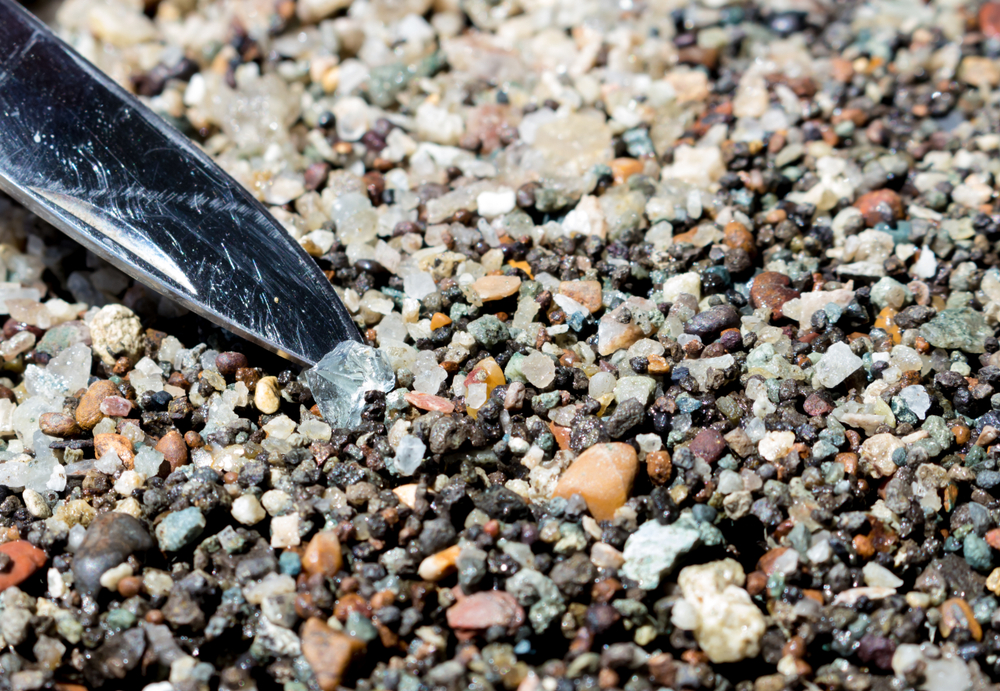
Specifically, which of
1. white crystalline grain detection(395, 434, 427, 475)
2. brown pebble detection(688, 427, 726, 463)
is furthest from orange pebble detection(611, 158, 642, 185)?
white crystalline grain detection(395, 434, 427, 475)

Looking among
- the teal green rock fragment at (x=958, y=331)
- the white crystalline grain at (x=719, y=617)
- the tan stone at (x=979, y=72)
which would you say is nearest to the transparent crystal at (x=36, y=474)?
the white crystalline grain at (x=719, y=617)

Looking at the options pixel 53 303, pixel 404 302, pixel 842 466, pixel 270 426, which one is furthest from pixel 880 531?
pixel 53 303

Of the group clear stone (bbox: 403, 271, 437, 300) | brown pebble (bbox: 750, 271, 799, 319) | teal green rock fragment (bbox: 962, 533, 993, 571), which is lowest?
teal green rock fragment (bbox: 962, 533, 993, 571)

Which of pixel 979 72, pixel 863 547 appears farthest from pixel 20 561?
pixel 979 72

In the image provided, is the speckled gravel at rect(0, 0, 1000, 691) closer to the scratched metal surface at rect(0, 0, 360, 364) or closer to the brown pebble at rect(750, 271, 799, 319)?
the brown pebble at rect(750, 271, 799, 319)

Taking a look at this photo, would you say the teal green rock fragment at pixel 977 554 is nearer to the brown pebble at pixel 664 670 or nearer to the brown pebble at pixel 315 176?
the brown pebble at pixel 664 670

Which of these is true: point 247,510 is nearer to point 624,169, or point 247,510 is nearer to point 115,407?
point 115,407
